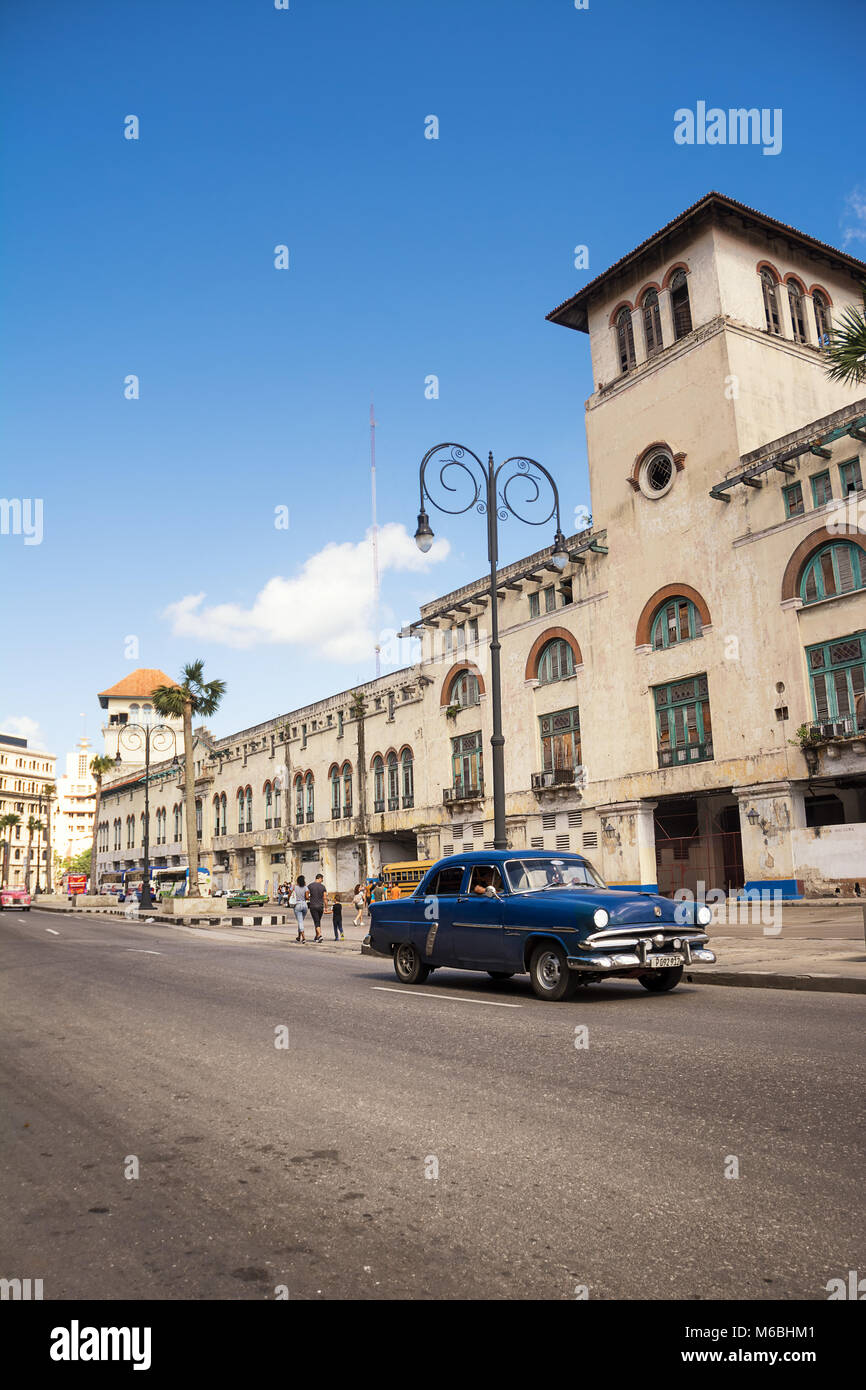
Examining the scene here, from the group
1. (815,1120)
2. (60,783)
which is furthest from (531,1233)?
(60,783)

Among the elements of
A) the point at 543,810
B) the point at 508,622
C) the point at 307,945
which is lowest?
the point at 307,945

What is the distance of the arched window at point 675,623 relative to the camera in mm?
30766

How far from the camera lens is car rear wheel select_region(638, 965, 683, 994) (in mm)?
10875

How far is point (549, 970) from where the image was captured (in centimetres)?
1048

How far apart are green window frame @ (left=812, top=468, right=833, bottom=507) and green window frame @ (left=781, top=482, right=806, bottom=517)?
40 centimetres

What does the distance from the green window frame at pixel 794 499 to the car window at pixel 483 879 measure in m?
19.9

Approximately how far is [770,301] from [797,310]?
4.95ft

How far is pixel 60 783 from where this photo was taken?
7229 inches

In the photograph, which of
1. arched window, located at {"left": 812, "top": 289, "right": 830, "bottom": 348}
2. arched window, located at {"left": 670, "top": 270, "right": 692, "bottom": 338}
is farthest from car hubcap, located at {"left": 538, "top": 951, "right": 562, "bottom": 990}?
arched window, located at {"left": 812, "top": 289, "right": 830, "bottom": 348}

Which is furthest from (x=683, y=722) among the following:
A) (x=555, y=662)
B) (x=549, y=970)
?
(x=549, y=970)

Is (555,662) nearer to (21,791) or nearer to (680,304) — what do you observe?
(680,304)

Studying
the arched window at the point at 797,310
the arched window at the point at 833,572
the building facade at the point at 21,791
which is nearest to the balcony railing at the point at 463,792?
the arched window at the point at 833,572
